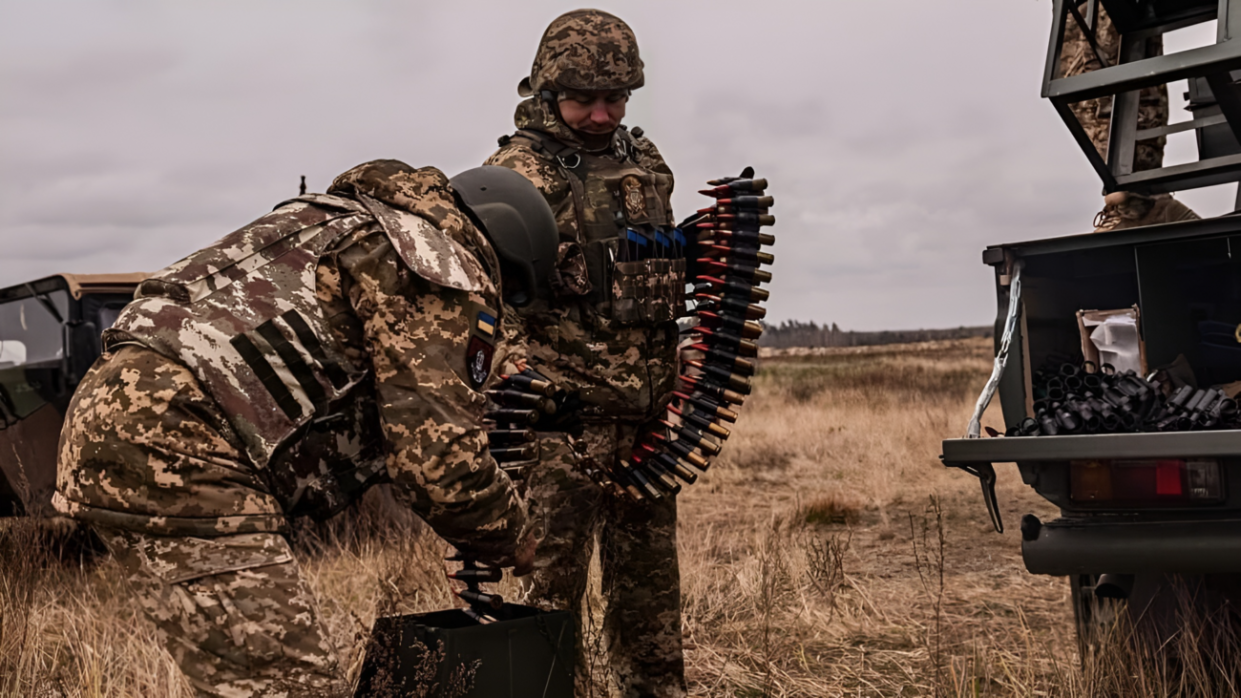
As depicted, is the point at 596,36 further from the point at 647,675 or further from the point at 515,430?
the point at 647,675

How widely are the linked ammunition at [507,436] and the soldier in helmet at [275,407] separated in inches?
17.2

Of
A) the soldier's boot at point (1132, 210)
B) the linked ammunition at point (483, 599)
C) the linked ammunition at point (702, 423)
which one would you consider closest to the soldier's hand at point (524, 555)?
the linked ammunition at point (483, 599)

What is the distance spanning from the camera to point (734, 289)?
425 centimetres

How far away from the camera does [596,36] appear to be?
389 cm

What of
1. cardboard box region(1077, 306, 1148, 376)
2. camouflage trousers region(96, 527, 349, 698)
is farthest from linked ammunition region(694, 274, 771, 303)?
camouflage trousers region(96, 527, 349, 698)

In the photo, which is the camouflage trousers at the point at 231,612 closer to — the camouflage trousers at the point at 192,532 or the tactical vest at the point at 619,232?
the camouflage trousers at the point at 192,532

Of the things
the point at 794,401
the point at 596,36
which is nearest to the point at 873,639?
the point at 596,36

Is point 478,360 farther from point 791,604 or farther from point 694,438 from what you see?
point 791,604

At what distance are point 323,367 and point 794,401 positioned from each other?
52.6ft

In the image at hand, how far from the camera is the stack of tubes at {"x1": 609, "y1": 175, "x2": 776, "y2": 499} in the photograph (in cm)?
422

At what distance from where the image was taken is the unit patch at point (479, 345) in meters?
2.47

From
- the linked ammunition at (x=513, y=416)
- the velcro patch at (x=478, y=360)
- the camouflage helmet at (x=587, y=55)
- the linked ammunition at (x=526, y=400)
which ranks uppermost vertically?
the camouflage helmet at (x=587, y=55)

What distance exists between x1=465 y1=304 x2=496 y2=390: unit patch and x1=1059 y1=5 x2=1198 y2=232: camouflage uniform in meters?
3.05

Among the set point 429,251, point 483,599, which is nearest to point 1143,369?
point 483,599
